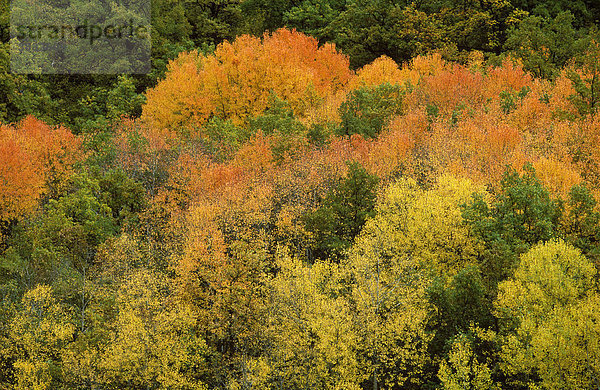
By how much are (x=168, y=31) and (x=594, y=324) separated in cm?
8557

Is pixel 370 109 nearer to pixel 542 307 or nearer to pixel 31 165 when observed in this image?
pixel 542 307

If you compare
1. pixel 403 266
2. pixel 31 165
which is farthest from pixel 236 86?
pixel 403 266

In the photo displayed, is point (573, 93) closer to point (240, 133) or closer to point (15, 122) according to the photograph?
point (240, 133)

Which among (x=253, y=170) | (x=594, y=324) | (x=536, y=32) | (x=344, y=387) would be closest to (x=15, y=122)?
(x=253, y=170)

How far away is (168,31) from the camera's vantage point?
366 feet

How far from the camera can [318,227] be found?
61.1 metres

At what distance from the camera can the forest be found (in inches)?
2000

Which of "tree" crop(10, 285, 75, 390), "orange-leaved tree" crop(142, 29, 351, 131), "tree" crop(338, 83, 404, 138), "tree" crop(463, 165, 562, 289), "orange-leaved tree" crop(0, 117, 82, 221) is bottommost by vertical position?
"tree" crop(10, 285, 75, 390)

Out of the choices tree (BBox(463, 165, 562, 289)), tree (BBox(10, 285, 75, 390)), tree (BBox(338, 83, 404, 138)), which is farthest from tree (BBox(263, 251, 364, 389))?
tree (BBox(338, 83, 404, 138))

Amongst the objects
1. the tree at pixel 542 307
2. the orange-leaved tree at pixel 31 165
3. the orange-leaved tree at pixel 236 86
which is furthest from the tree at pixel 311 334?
the orange-leaved tree at pixel 236 86

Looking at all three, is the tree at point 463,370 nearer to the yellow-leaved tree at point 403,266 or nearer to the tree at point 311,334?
the yellow-leaved tree at point 403,266

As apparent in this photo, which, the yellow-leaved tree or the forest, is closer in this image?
the forest

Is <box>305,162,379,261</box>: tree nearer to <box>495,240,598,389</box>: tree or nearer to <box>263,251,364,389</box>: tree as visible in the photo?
<box>263,251,364,389</box>: tree

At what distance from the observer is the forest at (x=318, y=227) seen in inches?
2000
